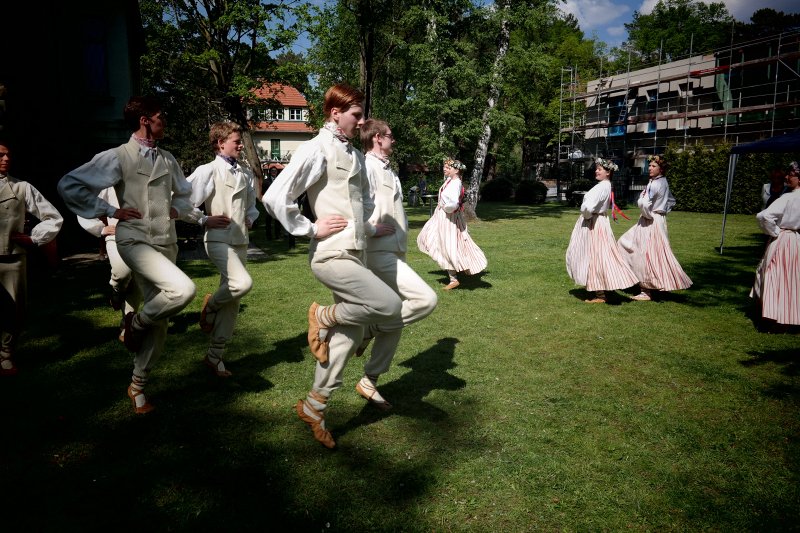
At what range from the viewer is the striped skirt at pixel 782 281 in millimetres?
6801

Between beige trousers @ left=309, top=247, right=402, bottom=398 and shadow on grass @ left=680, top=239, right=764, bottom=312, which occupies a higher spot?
beige trousers @ left=309, top=247, right=402, bottom=398

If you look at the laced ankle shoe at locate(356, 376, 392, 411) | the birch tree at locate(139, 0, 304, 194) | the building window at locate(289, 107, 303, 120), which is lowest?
the laced ankle shoe at locate(356, 376, 392, 411)

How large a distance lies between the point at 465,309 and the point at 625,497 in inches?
191

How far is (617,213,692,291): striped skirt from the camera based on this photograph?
851 cm

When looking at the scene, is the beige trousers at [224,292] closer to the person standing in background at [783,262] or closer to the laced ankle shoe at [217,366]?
the laced ankle shoe at [217,366]

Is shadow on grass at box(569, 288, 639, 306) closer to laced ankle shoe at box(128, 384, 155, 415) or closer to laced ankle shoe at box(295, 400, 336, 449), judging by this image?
laced ankle shoe at box(295, 400, 336, 449)

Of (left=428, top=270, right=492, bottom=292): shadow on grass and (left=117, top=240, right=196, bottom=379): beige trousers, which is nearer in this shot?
(left=117, top=240, right=196, bottom=379): beige trousers

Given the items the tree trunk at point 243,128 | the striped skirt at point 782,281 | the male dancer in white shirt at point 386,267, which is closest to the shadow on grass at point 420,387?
the male dancer in white shirt at point 386,267

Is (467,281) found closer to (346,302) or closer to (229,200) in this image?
(229,200)

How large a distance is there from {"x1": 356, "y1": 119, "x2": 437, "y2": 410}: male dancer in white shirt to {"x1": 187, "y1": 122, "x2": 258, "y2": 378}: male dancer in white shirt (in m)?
1.43

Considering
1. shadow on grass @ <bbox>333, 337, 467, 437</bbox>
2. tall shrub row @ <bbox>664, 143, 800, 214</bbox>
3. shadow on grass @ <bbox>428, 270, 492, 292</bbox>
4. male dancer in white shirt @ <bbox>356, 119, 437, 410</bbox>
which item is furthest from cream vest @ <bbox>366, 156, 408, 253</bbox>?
tall shrub row @ <bbox>664, 143, 800, 214</bbox>

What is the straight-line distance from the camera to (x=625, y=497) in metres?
3.34

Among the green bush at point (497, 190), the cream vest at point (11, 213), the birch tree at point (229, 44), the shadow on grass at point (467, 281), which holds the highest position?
the birch tree at point (229, 44)

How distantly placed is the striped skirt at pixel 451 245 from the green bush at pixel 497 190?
27969mm
